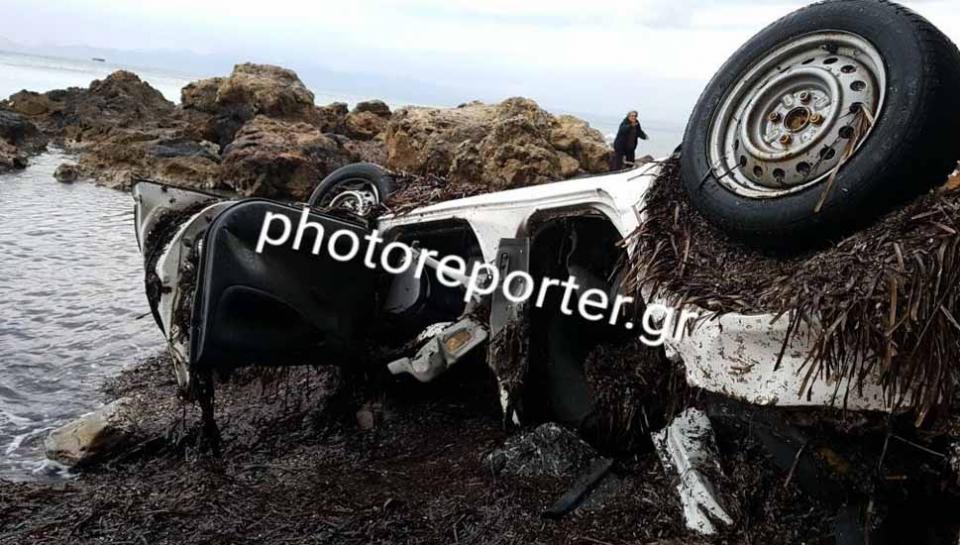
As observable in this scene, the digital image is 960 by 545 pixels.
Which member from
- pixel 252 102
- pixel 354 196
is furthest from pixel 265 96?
pixel 354 196

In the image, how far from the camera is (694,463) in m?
2.96

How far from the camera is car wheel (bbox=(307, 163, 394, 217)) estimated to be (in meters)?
5.59

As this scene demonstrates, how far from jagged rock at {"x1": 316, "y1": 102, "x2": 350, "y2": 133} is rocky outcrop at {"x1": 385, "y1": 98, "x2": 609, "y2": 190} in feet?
26.5

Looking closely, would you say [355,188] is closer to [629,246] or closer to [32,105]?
[629,246]

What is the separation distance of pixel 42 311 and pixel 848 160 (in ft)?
23.9

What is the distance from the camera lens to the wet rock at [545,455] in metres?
3.56

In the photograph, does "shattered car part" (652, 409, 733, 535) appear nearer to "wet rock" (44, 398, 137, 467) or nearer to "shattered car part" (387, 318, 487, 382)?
"shattered car part" (387, 318, 487, 382)

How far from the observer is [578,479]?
136 inches

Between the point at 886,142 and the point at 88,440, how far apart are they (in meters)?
4.31

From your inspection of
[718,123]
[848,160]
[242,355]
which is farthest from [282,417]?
[848,160]

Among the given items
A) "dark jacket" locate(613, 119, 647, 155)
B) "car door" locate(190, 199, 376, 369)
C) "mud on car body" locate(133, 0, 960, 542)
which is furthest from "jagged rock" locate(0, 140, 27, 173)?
"car door" locate(190, 199, 376, 369)

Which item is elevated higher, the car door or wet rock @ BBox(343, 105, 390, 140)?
wet rock @ BBox(343, 105, 390, 140)

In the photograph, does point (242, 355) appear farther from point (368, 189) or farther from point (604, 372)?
point (368, 189)

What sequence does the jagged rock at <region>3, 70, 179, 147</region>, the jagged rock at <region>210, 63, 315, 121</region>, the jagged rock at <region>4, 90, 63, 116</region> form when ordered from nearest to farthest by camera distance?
the jagged rock at <region>210, 63, 315, 121</region>
the jagged rock at <region>3, 70, 179, 147</region>
the jagged rock at <region>4, 90, 63, 116</region>
